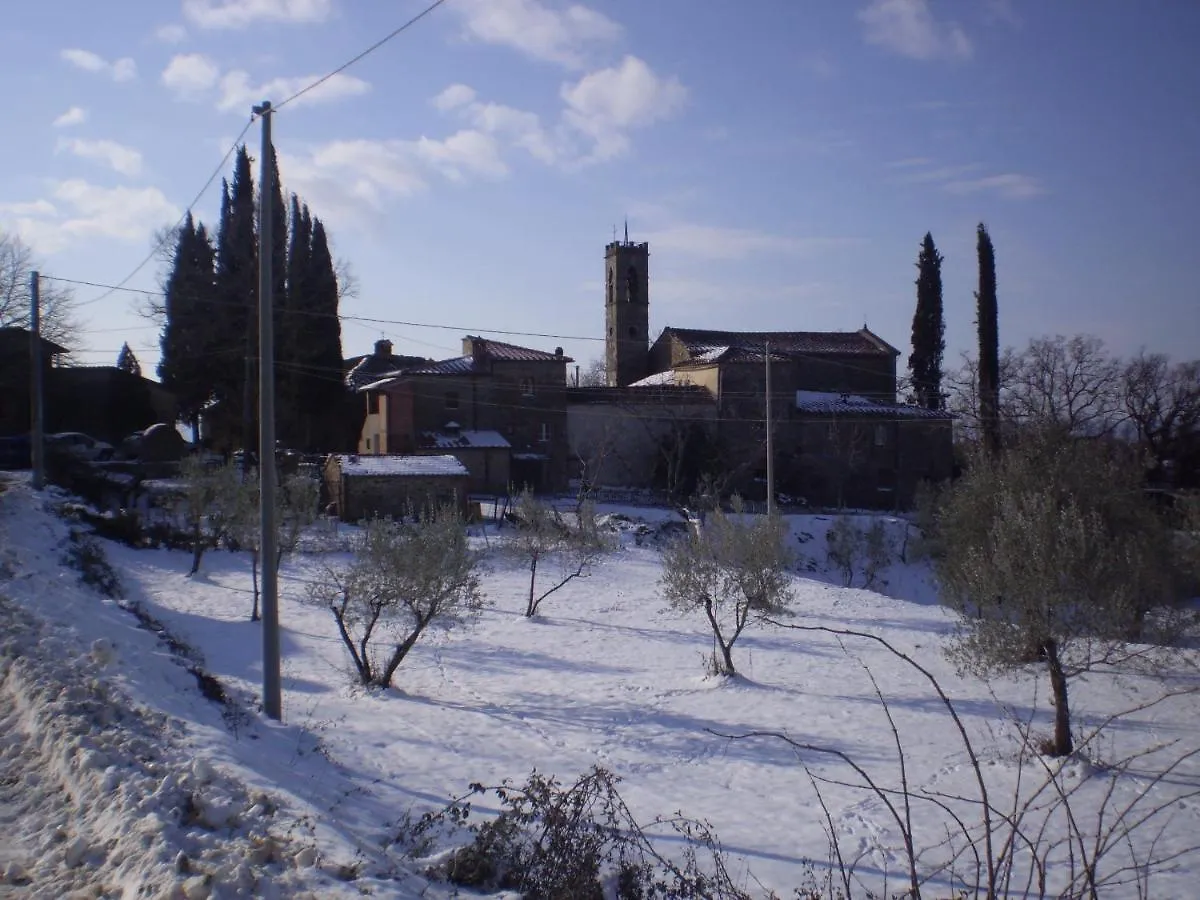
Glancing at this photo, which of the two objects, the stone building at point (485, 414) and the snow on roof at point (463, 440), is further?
the stone building at point (485, 414)

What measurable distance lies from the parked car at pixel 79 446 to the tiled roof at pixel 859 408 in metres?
30.5

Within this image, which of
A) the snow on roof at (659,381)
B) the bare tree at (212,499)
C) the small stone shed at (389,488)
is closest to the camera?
the bare tree at (212,499)

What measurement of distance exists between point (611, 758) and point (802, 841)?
3297mm

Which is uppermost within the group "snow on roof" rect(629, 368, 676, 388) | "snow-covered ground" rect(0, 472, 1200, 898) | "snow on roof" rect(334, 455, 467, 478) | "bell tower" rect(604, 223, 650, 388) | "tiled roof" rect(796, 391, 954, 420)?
"bell tower" rect(604, 223, 650, 388)

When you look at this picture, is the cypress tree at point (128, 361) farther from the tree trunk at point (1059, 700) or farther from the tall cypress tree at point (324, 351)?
the tree trunk at point (1059, 700)

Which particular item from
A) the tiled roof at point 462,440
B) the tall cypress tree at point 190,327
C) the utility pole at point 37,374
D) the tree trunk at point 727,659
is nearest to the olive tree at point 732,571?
the tree trunk at point 727,659

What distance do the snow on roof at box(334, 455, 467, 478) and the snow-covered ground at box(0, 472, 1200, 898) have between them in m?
9.46

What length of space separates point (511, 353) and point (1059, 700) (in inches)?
1394

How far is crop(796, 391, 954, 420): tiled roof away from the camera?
45.8 m

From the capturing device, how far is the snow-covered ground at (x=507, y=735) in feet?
19.3

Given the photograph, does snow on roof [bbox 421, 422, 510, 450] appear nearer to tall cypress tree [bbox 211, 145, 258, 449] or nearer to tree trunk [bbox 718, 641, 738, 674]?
tall cypress tree [bbox 211, 145, 258, 449]

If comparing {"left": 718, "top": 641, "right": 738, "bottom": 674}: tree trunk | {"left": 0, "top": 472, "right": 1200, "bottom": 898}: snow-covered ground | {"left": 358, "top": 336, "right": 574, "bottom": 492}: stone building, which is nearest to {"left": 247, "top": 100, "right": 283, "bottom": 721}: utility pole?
{"left": 0, "top": 472, "right": 1200, "bottom": 898}: snow-covered ground

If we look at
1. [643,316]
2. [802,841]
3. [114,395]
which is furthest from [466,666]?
[643,316]

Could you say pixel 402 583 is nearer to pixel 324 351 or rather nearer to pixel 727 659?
pixel 727 659
